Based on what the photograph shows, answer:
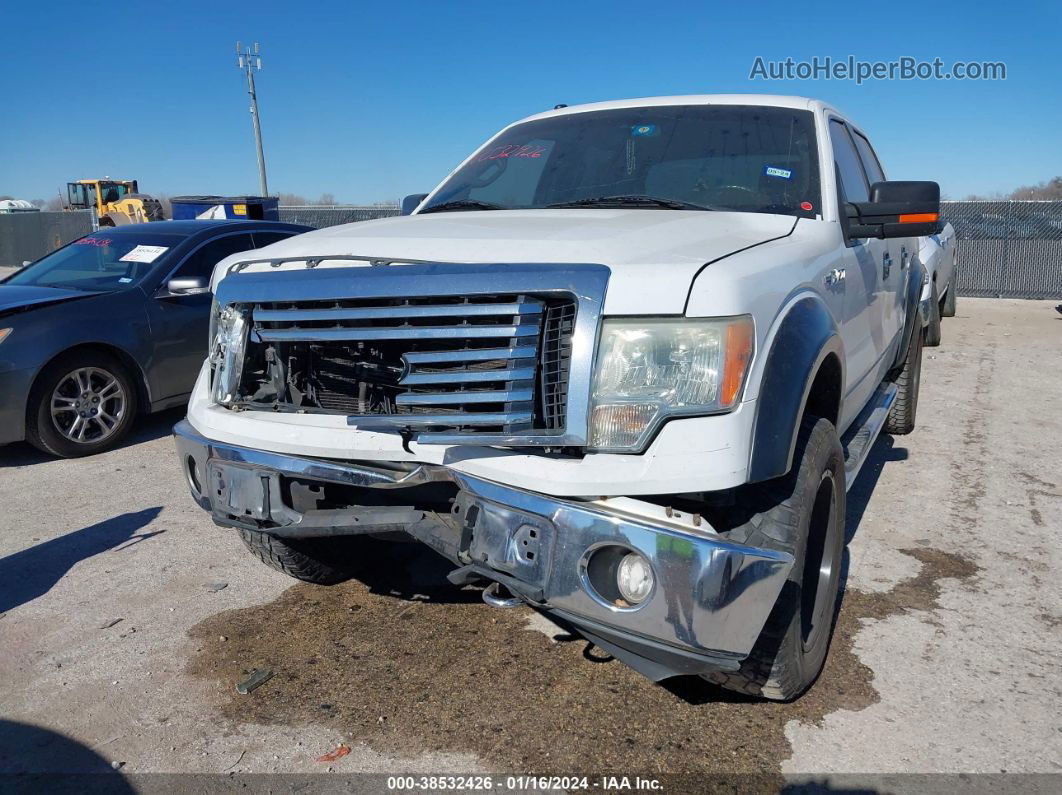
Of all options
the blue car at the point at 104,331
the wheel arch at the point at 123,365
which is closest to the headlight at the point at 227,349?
the blue car at the point at 104,331

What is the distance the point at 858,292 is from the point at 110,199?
31.5 meters

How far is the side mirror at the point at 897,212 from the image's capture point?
3.49 metres

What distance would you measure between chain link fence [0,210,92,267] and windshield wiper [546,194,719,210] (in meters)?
25.4

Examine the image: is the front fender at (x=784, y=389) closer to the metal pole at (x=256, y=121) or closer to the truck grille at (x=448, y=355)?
the truck grille at (x=448, y=355)

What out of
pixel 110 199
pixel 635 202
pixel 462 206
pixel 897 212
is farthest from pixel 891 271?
pixel 110 199

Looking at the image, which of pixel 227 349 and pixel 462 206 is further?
pixel 462 206

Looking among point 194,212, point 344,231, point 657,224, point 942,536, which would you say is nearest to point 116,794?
point 344,231

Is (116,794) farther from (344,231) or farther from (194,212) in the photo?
(194,212)

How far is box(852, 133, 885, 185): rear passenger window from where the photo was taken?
489cm

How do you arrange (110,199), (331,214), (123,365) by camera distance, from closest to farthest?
(123,365) → (331,214) → (110,199)

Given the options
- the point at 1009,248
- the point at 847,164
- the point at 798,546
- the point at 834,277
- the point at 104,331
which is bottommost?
the point at 1009,248

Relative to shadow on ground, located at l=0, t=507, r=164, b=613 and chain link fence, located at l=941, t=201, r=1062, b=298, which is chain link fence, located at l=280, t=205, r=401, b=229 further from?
shadow on ground, located at l=0, t=507, r=164, b=613

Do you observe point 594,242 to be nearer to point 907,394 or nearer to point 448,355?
point 448,355

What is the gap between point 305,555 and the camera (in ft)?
12.4
